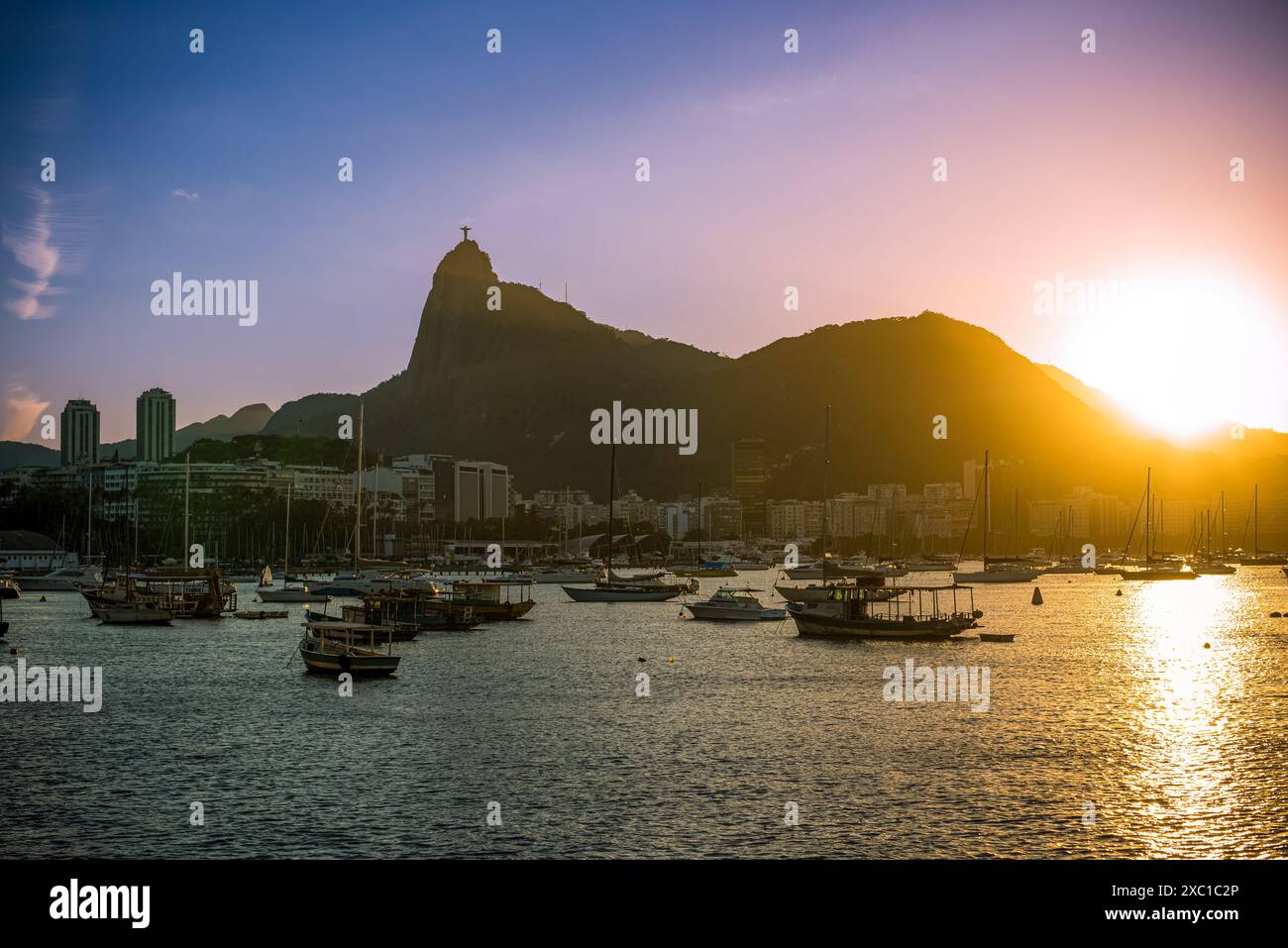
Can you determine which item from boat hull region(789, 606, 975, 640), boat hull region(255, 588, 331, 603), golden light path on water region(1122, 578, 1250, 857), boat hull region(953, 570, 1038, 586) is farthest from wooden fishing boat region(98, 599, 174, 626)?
boat hull region(953, 570, 1038, 586)

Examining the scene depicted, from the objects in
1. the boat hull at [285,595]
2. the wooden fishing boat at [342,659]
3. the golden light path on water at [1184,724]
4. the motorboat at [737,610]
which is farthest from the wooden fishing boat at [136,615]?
the golden light path on water at [1184,724]

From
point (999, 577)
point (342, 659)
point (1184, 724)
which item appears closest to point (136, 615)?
point (342, 659)

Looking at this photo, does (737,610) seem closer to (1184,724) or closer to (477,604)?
(477,604)

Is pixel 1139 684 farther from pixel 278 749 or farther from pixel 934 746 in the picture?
pixel 278 749

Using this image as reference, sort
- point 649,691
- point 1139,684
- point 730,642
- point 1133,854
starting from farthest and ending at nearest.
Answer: point 730,642 → point 1139,684 → point 649,691 → point 1133,854

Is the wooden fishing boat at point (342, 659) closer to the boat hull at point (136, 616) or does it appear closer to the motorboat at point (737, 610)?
the boat hull at point (136, 616)
